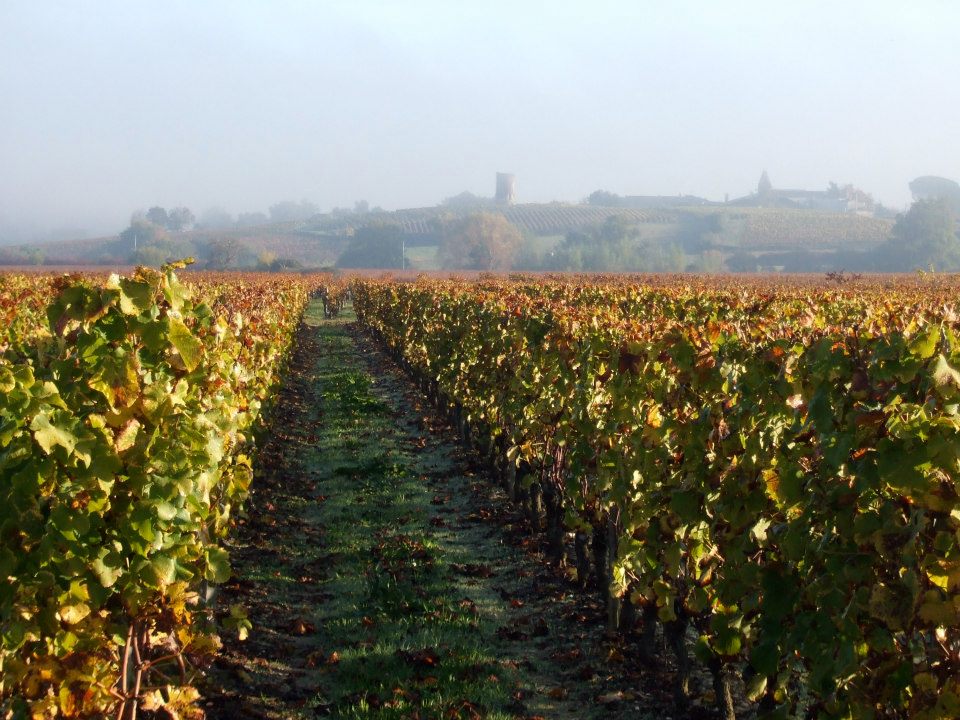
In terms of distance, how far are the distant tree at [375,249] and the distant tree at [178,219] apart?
67.6 meters

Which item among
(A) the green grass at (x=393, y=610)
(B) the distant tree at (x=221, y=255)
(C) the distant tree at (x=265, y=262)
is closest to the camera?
(A) the green grass at (x=393, y=610)

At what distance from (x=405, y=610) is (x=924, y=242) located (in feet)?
358

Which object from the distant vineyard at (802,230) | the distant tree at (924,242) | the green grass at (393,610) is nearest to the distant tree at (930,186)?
the distant vineyard at (802,230)

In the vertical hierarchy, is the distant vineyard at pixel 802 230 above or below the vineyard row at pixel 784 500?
above

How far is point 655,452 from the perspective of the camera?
15.2 ft

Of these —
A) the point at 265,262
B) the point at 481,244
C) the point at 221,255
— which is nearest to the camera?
the point at 265,262

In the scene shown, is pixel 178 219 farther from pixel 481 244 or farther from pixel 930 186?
pixel 930 186

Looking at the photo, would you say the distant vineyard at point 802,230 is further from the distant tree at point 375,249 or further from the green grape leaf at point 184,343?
the green grape leaf at point 184,343

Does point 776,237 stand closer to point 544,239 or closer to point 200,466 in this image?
point 544,239

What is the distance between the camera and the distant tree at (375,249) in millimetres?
121438

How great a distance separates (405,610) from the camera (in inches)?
246

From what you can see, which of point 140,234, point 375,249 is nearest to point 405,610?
point 375,249

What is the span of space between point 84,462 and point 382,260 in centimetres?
11969

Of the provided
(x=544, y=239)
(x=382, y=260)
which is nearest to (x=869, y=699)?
(x=382, y=260)
